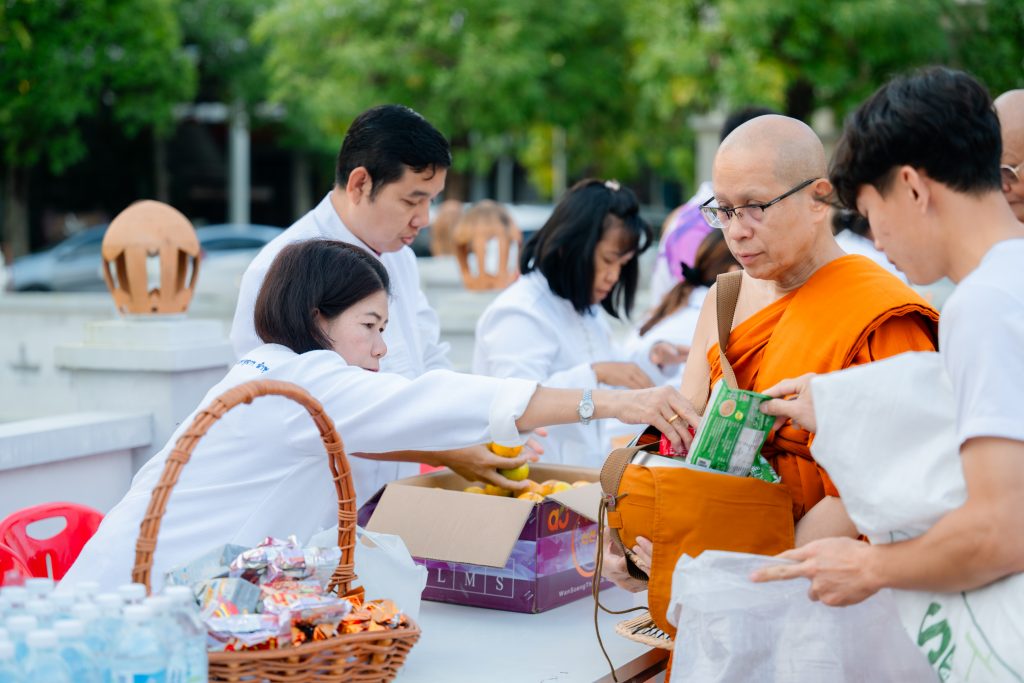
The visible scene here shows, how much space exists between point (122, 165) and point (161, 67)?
6.13 meters

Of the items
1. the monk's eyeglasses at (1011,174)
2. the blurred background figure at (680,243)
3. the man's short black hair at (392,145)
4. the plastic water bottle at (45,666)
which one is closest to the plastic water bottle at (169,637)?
the plastic water bottle at (45,666)

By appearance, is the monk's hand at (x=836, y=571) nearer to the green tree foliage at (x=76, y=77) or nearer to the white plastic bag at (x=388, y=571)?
the white plastic bag at (x=388, y=571)

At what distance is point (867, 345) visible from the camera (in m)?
2.33

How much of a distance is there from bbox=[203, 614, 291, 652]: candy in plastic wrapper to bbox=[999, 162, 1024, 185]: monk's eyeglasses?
7.08 feet

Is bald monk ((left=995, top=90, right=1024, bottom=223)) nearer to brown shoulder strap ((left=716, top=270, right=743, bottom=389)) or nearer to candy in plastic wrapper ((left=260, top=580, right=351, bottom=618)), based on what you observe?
brown shoulder strap ((left=716, top=270, right=743, bottom=389))

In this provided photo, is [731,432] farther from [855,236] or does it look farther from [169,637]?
[855,236]

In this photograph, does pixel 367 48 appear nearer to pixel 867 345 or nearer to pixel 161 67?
pixel 161 67

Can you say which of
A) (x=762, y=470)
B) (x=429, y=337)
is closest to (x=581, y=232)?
(x=429, y=337)

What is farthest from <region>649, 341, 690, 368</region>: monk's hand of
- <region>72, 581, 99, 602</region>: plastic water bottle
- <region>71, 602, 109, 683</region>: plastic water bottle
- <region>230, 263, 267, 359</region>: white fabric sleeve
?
<region>71, 602, 109, 683</region>: plastic water bottle

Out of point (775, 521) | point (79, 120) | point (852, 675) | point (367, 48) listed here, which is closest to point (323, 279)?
point (775, 521)

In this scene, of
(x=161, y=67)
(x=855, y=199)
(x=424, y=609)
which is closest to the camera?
(x=855, y=199)

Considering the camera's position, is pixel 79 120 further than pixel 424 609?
Yes

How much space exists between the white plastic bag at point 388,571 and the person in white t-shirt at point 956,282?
30.9 inches

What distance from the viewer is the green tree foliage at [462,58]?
1591cm
